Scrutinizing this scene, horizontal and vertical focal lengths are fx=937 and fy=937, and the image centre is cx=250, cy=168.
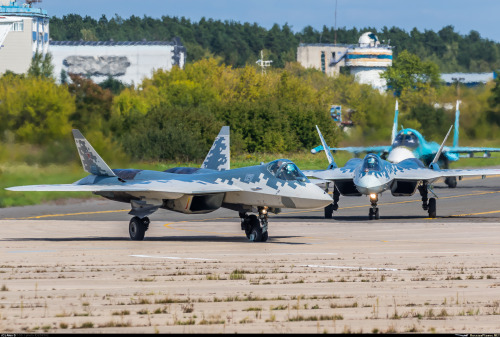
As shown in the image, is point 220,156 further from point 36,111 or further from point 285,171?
point 36,111

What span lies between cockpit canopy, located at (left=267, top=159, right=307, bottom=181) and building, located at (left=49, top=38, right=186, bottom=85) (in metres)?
128

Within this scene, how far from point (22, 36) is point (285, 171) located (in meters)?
109

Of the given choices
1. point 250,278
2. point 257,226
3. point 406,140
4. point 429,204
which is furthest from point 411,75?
point 250,278

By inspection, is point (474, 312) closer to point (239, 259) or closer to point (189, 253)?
point (239, 259)

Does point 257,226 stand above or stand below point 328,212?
above

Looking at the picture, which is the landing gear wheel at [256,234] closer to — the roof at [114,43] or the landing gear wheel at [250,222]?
the landing gear wheel at [250,222]

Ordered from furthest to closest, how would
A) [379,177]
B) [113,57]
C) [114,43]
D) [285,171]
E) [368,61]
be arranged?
[368,61] < [114,43] < [113,57] < [379,177] < [285,171]

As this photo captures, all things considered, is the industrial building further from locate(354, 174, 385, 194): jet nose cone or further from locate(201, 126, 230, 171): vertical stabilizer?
locate(201, 126, 230, 171): vertical stabilizer

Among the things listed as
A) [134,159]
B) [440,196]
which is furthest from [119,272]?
[440,196]

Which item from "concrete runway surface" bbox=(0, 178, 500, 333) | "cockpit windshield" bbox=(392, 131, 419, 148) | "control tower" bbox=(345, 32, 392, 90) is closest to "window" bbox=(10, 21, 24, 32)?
"control tower" bbox=(345, 32, 392, 90)

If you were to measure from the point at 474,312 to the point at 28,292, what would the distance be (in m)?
6.82

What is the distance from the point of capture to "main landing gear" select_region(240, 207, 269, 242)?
1000 inches

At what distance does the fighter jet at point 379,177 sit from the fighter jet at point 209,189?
27.1 ft

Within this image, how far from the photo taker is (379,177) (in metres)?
33.5
